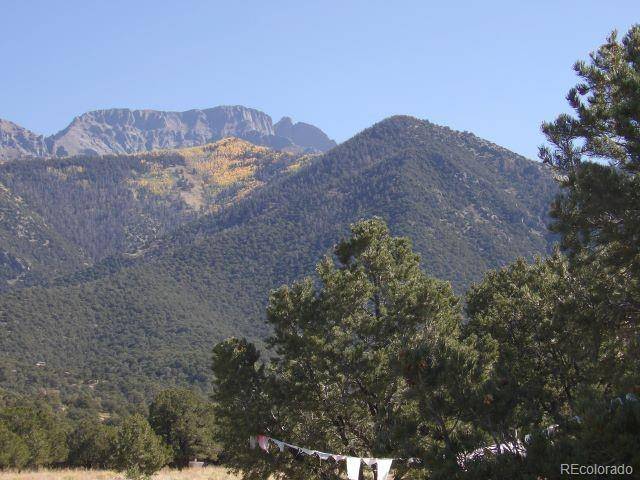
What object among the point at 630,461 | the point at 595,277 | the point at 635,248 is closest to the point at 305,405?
the point at 595,277

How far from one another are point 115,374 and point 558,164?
387ft

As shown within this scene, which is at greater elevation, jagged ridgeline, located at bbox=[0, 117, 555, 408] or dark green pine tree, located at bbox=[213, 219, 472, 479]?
jagged ridgeline, located at bbox=[0, 117, 555, 408]

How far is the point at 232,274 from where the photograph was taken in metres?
174

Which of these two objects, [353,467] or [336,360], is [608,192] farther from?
[336,360]

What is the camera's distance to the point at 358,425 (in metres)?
17.3

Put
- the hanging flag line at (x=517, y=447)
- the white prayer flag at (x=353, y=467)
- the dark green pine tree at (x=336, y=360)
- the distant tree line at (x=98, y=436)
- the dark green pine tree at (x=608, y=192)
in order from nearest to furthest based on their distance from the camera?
the hanging flag line at (x=517, y=447)
the dark green pine tree at (x=608, y=192)
the white prayer flag at (x=353, y=467)
the dark green pine tree at (x=336, y=360)
the distant tree line at (x=98, y=436)

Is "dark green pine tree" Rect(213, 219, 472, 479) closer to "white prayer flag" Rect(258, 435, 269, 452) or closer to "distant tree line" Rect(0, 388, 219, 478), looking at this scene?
"white prayer flag" Rect(258, 435, 269, 452)

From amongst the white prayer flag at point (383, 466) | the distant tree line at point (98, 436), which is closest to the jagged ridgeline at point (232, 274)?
the distant tree line at point (98, 436)

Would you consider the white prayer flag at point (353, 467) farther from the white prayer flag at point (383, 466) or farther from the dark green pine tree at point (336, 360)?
the dark green pine tree at point (336, 360)

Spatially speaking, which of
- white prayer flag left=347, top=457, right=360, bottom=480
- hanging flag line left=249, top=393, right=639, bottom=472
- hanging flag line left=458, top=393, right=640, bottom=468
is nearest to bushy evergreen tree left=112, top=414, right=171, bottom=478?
hanging flag line left=249, top=393, right=639, bottom=472

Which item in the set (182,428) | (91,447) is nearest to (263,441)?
(182,428)

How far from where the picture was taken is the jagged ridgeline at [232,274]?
414 feet

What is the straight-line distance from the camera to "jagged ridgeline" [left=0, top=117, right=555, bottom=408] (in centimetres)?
12612

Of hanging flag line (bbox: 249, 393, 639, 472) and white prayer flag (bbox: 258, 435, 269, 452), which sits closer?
hanging flag line (bbox: 249, 393, 639, 472)
